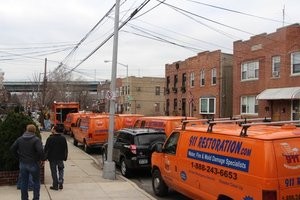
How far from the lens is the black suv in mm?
14414

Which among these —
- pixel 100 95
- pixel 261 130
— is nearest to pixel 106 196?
pixel 261 130

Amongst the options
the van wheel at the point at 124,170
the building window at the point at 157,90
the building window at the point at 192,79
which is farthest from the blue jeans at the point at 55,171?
the building window at the point at 157,90

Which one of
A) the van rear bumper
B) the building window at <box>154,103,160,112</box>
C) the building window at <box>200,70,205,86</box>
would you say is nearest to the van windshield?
the van rear bumper

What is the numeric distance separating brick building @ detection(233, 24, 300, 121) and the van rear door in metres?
23.9

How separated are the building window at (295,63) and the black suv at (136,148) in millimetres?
19419

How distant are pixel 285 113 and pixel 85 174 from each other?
2114 cm

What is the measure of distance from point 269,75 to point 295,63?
2.88 m

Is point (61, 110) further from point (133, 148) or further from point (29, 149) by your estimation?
point (29, 149)

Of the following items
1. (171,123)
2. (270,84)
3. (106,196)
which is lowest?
(106,196)

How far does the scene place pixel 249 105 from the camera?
37562mm

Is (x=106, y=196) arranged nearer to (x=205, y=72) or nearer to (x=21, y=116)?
(x=21, y=116)

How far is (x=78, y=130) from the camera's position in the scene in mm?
26141

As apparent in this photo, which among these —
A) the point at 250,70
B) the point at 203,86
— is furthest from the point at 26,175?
the point at 203,86

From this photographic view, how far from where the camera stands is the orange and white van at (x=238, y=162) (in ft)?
23.4
